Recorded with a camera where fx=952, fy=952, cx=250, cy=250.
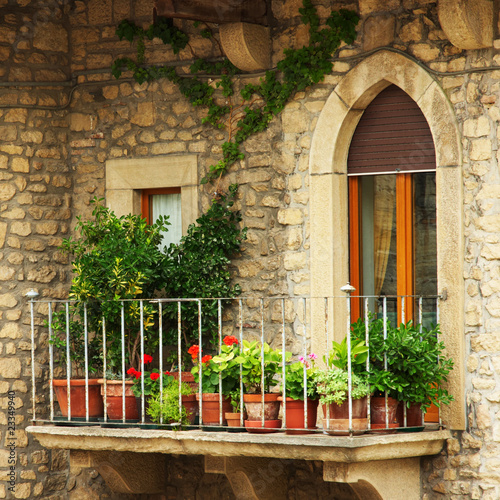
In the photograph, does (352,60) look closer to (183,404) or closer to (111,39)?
(111,39)

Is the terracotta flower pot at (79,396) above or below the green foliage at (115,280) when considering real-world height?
below

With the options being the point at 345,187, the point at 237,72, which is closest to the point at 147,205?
the point at 237,72

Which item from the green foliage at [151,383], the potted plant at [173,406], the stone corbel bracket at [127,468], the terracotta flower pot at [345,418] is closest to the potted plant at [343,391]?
the terracotta flower pot at [345,418]

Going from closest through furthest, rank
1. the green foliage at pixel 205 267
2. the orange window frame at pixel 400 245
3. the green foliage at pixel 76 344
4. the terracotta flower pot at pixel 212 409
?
the terracotta flower pot at pixel 212 409
the orange window frame at pixel 400 245
the green foliage at pixel 205 267
the green foliage at pixel 76 344

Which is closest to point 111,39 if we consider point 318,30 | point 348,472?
point 318,30

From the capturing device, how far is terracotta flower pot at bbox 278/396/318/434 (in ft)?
20.7

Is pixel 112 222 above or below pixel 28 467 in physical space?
above

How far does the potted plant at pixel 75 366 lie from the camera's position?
7117mm

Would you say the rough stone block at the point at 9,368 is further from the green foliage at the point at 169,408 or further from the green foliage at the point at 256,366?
the green foliage at the point at 256,366

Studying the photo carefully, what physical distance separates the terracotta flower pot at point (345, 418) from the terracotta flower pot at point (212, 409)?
81 centimetres

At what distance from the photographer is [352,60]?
6996 millimetres

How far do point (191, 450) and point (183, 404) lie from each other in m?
0.34

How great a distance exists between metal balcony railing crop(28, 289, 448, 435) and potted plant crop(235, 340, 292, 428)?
0.03 m

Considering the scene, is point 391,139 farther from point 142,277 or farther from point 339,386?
point 142,277
